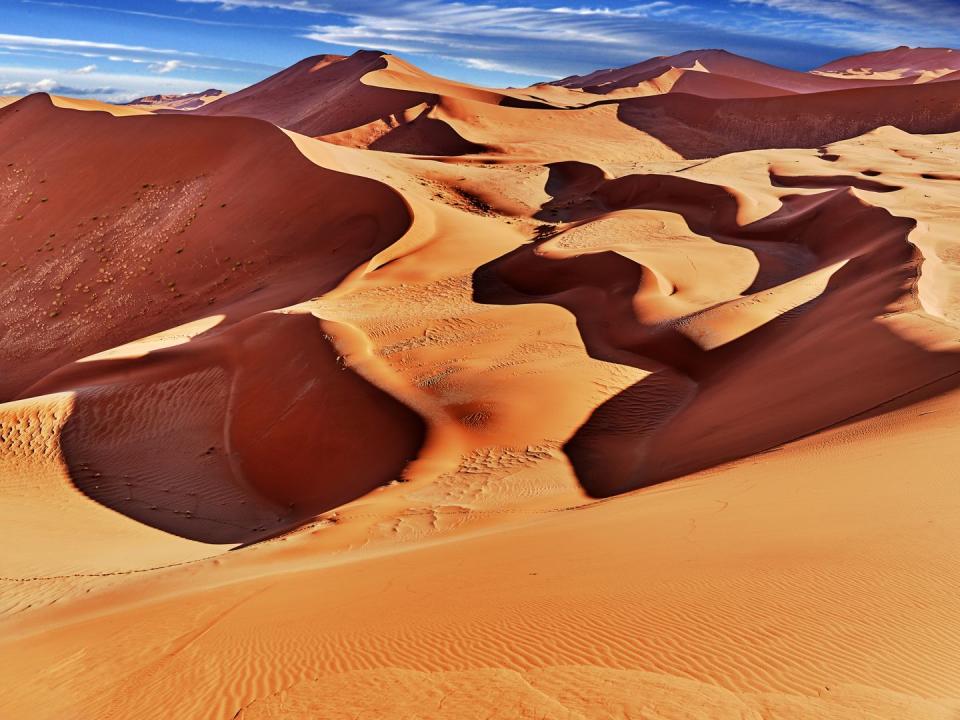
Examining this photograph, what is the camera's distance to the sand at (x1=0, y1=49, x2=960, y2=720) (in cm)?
404

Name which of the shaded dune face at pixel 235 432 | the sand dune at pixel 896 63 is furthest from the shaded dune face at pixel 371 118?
the sand dune at pixel 896 63

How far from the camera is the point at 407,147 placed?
3972 centimetres

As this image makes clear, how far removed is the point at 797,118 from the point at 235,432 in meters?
43.6

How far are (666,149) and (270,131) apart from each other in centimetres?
2461

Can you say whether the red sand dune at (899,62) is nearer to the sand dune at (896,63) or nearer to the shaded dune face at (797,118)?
the sand dune at (896,63)

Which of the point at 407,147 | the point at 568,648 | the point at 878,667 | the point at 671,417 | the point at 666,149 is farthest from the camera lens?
the point at 666,149

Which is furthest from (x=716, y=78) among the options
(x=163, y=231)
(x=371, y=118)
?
(x=163, y=231)

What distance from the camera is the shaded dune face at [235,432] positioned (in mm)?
9789

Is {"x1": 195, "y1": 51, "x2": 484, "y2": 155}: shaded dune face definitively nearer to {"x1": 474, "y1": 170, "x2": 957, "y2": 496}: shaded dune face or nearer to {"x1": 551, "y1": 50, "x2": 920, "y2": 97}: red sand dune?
{"x1": 474, "y1": 170, "x2": 957, "y2": 496}: shaded dune face

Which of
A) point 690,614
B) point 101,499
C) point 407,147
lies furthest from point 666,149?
point 690,614

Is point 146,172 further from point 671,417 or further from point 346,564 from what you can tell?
point 346,564

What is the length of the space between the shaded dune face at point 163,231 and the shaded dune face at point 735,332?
5.26 m

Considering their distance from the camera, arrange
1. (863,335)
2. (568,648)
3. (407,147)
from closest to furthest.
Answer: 1. (568,648)
2. (863,335)
3. (407,147)

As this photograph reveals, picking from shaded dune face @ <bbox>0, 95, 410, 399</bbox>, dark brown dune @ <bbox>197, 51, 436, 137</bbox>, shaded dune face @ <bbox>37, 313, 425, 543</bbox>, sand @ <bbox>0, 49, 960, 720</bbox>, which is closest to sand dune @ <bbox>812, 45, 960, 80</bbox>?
dark brown dune @ <bbox>197, 51, 436, 137</bbox>
